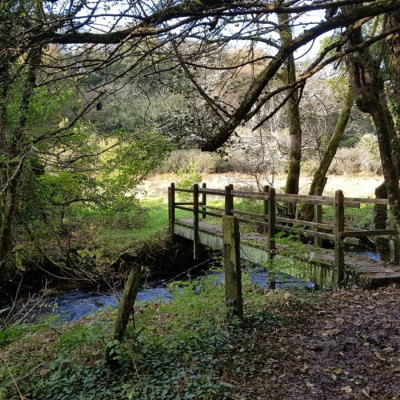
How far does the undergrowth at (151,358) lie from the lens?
3166 mm

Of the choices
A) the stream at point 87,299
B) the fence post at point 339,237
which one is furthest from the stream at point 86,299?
the fence post at point 339,237

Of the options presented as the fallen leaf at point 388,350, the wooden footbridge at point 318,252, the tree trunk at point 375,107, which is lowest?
the fallen leaf at point 388,350

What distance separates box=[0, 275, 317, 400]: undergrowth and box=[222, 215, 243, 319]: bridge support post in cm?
15

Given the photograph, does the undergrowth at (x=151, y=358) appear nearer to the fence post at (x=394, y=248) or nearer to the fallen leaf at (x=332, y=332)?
the fallen leaf at (x=332, y=332)

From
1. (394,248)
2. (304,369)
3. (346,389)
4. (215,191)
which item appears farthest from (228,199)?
(346,389)

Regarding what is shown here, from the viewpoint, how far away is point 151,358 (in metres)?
3.66

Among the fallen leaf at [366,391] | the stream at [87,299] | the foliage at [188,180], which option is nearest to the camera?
the fallen leaf at [366,391]

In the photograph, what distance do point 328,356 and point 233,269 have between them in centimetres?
134

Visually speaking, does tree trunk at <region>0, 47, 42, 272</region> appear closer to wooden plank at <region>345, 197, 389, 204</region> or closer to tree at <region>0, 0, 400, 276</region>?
tree at <region>0, 0, 400, 276</region>

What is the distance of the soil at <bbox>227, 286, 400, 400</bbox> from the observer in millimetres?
3068

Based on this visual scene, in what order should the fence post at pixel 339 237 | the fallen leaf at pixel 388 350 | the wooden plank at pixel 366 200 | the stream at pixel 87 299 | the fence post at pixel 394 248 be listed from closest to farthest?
1. the fallen leaf at pixel 388 350
2. the wooden plank at pixel 366 200
3. the fence post at pixel 339 237
4. the fence post at pixel 394 248
5. the stream at pixel 87 299

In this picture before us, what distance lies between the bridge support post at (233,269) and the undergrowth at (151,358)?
15 cm

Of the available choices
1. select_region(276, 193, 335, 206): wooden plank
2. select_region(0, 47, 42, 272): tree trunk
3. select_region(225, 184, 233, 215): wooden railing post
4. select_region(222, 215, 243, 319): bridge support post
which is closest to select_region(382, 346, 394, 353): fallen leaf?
select_region(222, 215, 243, 319): bridge support post

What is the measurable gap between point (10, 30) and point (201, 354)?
3677 mm
